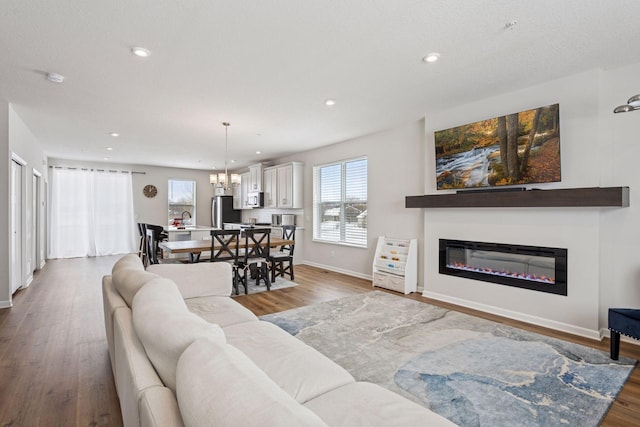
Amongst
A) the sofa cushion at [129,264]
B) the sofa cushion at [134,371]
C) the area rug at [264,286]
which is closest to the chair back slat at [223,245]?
the area rug at [264,286]

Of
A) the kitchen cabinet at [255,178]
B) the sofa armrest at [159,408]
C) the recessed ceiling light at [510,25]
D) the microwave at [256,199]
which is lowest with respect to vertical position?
the sofa armrest at [159,408]

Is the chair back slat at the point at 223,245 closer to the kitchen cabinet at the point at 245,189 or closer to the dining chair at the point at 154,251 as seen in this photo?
the dining chair at the point at 154,251

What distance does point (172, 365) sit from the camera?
1026 millimetres

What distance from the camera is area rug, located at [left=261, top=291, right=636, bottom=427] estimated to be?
1.96m

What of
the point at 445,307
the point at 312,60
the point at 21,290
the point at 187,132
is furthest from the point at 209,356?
the point at 21,290

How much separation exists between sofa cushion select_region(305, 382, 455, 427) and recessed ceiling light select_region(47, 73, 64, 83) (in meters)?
3.81

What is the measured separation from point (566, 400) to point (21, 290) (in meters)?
6.70

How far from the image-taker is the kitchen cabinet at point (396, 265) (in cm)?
469

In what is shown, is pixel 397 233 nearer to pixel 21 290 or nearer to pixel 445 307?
pixel 445 307

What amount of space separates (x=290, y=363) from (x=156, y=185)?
30.2 ft

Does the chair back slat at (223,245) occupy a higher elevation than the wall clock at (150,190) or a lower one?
lower

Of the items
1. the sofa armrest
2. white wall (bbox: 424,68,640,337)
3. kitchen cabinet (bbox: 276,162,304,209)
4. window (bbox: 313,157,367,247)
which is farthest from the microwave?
the sofa armrest

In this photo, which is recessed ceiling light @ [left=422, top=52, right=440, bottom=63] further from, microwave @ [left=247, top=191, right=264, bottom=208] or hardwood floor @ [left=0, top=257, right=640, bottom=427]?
microwave @ [left=247, top=191, right=264, bottom=208]

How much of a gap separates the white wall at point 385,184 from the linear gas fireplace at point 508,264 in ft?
2.01
